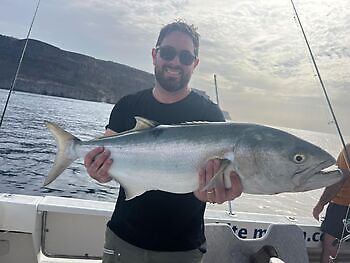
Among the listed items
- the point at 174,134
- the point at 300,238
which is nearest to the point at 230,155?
the point at 174,134

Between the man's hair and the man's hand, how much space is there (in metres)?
0.87

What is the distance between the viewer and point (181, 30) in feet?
8.23

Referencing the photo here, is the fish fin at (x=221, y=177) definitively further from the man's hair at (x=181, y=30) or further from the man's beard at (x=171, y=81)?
the man's hair at (x=181, y=30)

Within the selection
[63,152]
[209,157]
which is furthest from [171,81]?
[63,152]

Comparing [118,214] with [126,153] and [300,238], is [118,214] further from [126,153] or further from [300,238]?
[300,238]

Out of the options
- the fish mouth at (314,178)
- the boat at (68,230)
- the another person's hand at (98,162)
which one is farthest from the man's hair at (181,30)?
the boat at (68,230)

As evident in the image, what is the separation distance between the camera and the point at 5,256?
3717mm

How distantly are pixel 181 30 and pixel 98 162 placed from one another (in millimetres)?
1002

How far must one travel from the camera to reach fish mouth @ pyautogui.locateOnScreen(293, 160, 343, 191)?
6.16 feet

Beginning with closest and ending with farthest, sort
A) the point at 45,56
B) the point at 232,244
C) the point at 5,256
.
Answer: the point at 232,244
the point at 5,256
the point at 45,56

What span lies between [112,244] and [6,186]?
11.2 meters

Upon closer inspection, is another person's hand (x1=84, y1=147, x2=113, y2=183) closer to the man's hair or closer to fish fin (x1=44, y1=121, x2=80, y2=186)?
fish fin (x1=44, y1=121, x2=80, y2=186)

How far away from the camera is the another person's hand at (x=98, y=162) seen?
2318 mm

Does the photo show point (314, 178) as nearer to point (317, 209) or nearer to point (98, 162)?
point (98, 162)
